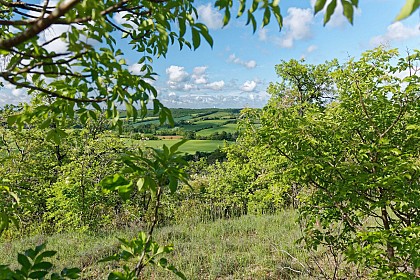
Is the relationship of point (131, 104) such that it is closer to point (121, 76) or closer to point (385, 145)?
point (121, 76)

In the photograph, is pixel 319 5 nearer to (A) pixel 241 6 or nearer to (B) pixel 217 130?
(A) pixel 241 6

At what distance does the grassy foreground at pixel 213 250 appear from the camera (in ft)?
16.9

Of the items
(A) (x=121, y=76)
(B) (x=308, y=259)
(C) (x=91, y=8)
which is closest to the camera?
(C) (x=91, y=8)

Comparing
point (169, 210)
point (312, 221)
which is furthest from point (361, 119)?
point (169, 210)

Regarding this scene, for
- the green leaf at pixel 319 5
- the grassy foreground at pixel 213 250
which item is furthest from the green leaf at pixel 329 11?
the grassy foreground at pixel 213 250

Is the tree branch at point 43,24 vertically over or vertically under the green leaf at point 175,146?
over

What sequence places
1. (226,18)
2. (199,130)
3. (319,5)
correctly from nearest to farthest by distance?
(319,5) < (226,18) < (199,130)

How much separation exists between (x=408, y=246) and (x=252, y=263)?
132 inches

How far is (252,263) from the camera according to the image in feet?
18.1

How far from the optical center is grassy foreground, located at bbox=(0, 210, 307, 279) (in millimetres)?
5137

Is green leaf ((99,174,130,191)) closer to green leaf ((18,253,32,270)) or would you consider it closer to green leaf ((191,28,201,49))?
green leaf ((18,253,32,270))

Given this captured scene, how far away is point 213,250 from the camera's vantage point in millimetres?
6191

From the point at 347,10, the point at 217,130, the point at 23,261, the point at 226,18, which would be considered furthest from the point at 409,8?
the point at 217,130

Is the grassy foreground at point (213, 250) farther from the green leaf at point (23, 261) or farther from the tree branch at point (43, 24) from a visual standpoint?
the tree branch at point (43, 24)
